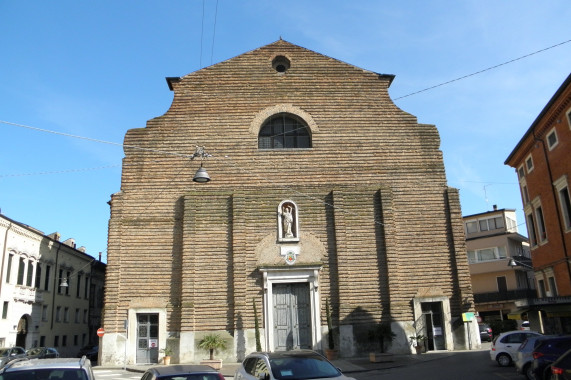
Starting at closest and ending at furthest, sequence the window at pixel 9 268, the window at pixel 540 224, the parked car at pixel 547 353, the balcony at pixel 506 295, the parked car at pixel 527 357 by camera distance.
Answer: the parked car at pixel 547 353 < the parked car at pixel 527 357 < the window at pixel 540 224 < the window at pixel 9 268 < the balcony at pixel 506 295

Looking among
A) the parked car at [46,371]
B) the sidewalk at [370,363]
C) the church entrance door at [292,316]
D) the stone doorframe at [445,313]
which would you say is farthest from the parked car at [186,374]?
the stone doorframe at [445,313]

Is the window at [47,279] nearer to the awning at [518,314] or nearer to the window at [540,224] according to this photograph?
the awning at [518,314]

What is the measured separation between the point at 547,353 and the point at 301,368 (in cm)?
639

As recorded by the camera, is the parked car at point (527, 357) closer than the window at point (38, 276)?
Yes

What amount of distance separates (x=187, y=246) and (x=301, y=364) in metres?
13.3

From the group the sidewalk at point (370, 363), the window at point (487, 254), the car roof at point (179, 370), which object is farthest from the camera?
the window at point (487, 254)

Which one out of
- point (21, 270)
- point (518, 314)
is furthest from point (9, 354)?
point (518, 314)

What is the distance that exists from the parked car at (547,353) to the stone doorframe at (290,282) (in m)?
10.1

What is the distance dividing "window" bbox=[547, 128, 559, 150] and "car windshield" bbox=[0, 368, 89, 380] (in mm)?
23108

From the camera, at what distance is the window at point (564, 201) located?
907 inches

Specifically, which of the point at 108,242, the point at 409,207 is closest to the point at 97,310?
the point at 108,242

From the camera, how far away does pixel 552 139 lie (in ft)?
78.5

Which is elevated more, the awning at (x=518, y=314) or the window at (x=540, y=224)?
the window at (x=540, y=224)

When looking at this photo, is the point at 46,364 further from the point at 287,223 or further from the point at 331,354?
the point at 287,223
